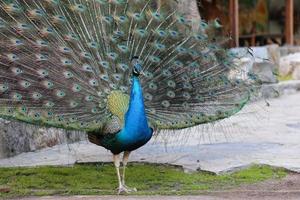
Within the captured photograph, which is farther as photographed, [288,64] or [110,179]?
[288,64]

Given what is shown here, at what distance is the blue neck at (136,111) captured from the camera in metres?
6.80

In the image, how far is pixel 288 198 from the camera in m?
6.48

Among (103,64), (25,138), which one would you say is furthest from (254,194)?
(25,138)

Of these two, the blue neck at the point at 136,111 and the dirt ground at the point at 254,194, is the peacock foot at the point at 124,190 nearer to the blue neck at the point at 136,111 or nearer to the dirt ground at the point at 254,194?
the dirt ground at the point at 254,194

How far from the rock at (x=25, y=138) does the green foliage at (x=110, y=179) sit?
692 millimetres

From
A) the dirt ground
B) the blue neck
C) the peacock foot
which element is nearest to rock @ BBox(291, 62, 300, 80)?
the dirt ground

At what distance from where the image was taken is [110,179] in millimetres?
7812

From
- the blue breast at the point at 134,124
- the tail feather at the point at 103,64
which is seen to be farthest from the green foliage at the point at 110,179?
the tail feather at the point at 103,64

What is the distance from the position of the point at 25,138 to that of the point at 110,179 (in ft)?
6.91

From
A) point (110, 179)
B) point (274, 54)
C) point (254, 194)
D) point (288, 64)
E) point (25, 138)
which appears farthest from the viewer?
point (274, 54)

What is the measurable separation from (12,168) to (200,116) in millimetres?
2327

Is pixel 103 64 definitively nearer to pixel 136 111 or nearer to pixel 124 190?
pixel 136 111

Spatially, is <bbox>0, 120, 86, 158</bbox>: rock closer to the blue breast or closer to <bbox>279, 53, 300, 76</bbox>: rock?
the blue breast

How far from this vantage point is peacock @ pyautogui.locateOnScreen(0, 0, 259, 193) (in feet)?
23.0
